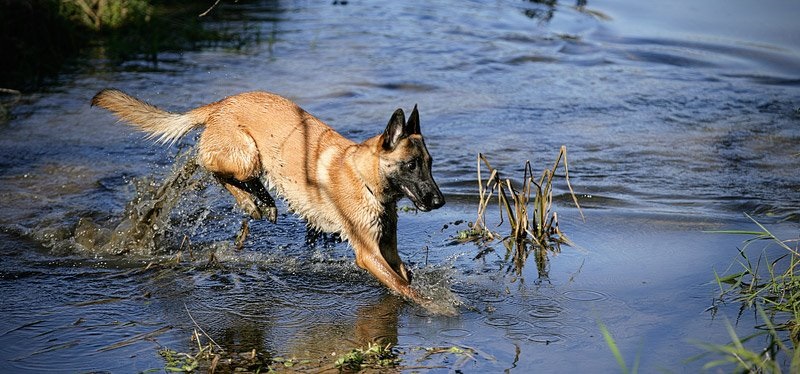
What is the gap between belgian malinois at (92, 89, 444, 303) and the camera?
18.7 feet

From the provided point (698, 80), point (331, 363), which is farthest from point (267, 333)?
point (698, 80)

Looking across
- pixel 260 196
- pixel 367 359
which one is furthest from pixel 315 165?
pixel 367 359

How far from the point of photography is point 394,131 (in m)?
5.66

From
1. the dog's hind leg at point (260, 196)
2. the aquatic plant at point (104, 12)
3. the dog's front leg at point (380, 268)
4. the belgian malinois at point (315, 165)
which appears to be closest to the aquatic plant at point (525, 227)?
the belgian malinois at point (315, 165)

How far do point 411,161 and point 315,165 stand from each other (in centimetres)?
104

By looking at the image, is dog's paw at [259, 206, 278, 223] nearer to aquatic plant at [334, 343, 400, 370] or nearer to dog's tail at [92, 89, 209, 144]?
dog's tail at [92, 89, 209, 144]

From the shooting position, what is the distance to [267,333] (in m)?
5.37

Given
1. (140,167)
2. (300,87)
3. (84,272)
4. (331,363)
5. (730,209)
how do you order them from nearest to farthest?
1. (331,363)
2. (84,272)
3. (730,209)
4. (140,167)
5. (300,87)

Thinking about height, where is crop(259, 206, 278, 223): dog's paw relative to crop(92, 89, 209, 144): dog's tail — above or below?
below

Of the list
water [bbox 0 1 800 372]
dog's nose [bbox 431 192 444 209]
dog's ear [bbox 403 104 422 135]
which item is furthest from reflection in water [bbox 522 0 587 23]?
dog's nose [bbox 431 192 444 209]

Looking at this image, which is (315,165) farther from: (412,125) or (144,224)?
(144,224)

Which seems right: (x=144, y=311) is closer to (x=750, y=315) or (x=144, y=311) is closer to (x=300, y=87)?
(x=750, y=315)

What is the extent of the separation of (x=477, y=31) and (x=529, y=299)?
34.5ft

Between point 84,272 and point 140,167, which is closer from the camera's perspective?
point 84,272
